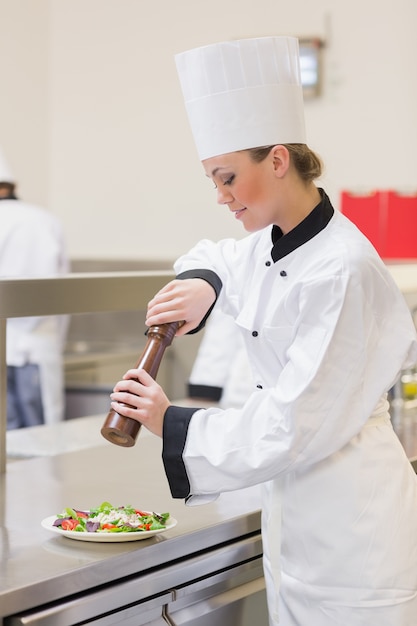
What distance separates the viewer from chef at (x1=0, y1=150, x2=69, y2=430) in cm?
391

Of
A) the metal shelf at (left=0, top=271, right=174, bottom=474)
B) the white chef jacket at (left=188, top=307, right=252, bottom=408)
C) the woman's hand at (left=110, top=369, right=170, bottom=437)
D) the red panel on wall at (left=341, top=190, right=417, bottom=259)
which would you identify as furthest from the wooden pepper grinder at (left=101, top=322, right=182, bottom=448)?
the red panel on wall at (left=341, top=190, right=417, bottom=259)

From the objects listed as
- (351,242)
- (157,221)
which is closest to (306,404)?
(351,242)

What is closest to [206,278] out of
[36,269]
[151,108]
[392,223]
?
[392,223]

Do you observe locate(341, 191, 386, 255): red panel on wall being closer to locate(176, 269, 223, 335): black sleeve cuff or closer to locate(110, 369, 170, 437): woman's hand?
locate(176, 269, 223, 335): black sleeve cuff

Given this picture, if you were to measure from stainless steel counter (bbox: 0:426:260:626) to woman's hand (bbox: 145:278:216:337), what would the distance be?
303 millimetres

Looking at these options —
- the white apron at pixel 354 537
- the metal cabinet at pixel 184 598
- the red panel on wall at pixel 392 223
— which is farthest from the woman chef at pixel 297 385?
the red panel on wall at pixel 392 223

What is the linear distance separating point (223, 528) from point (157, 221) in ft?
11.5

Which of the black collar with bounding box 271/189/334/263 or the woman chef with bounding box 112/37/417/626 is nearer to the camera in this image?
the woman chef with bounding box 112/37/417/626

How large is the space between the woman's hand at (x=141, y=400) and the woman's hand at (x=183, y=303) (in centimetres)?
12

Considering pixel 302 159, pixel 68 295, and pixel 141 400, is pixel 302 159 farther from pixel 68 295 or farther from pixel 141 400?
pixel 68 295

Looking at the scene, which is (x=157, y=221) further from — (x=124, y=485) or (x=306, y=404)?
(x=306, y=404)

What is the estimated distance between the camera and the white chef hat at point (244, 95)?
1287 millimetres

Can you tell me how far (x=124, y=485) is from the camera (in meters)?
1.65

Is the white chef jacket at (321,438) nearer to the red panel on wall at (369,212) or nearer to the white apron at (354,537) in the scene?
the white apron at (354,537)
